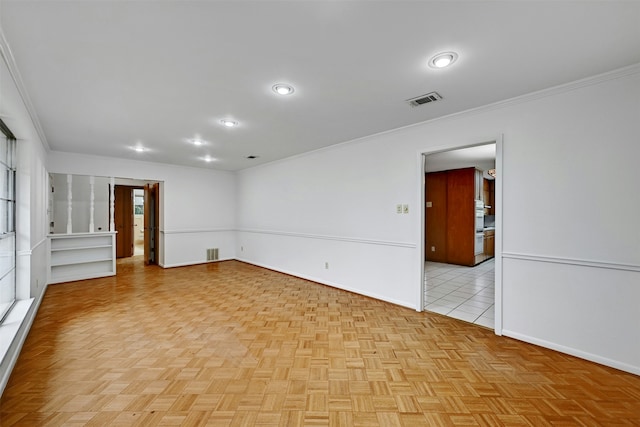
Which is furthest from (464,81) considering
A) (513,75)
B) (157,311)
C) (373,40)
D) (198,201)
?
(198,201)

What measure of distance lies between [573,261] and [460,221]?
4.19m

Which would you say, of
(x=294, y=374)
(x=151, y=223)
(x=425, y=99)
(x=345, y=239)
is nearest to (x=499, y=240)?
(x=425, y=99)

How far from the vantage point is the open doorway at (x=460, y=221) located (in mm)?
4820

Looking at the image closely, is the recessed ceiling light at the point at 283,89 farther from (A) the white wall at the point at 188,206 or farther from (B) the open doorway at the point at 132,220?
(B) the open doorway at the point at 132,220

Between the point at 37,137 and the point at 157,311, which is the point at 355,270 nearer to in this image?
the point at 157,311

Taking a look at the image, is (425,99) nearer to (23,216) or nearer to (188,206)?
(23,216)

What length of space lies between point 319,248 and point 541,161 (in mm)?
3237

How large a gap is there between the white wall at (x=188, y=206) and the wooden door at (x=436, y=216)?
520 centimetres

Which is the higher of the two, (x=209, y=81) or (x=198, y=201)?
(x=209, y=81)

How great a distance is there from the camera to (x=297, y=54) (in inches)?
72.4

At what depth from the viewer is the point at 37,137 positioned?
3412mm

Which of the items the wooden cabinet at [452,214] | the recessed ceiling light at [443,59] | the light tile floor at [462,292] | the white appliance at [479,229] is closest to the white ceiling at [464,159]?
the wooden cabinet at [452,214]

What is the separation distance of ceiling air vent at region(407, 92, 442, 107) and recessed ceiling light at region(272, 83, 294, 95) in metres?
1.18

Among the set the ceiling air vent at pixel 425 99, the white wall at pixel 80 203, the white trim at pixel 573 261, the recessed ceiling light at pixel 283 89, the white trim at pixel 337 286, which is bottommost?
the white trim at pixel 337 286
